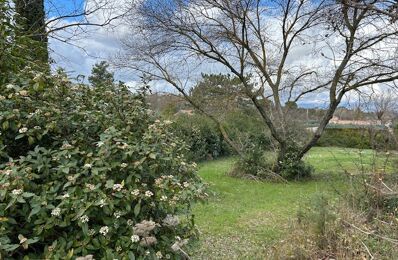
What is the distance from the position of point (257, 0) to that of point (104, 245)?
33.7 feet

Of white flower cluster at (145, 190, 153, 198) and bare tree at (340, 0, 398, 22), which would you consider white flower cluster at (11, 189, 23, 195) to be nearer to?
white flower cluster at (145, 190, 153, 198)

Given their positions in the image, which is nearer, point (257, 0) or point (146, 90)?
point (146, 90)

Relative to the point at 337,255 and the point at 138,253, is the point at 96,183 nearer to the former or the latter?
the point at 138,253

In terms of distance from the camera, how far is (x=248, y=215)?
271 inches

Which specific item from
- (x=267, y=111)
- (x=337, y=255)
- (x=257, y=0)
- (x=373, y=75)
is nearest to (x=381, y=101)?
(x=373, y=75)

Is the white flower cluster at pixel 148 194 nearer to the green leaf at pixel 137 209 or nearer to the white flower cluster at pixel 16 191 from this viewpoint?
the green leaf at pixel 137 209

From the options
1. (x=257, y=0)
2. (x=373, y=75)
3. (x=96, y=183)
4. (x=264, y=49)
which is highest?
(x=257, y=0)

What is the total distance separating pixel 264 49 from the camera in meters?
12.4

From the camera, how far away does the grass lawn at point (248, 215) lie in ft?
15.6

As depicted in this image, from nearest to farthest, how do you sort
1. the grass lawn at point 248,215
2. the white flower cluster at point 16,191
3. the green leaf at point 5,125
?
the white flower cluster at point 16,191
the green leaf at point 5,125
the grass lawn at point 248,215

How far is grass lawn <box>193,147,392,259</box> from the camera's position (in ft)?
15.6

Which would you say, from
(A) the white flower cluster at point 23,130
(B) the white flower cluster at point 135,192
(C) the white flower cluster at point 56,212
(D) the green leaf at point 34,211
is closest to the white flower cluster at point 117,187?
(B) the white flower cluster at point 135,192

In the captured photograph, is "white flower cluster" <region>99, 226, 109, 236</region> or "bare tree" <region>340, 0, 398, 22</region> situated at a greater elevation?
"bare tree" <region>340, 0, 398, 22</region>

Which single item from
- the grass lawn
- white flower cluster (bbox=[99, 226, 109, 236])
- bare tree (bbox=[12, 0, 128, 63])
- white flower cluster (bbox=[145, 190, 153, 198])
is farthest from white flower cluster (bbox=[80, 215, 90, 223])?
bare tree (bbox=[12, 0, 128, 63])
